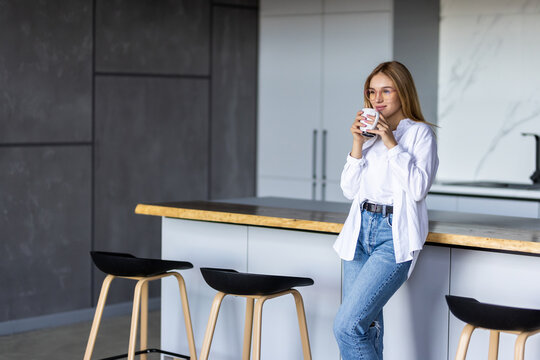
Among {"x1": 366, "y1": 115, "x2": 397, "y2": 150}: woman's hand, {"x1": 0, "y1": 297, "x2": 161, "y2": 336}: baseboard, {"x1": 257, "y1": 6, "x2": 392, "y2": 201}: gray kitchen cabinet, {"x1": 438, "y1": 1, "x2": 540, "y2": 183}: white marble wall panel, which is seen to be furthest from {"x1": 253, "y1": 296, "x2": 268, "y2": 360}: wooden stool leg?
{"x1": 438, "y1": 1, "x2": 540, "y2": 183}: white marble wall panel

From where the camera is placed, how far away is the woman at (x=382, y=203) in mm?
2924

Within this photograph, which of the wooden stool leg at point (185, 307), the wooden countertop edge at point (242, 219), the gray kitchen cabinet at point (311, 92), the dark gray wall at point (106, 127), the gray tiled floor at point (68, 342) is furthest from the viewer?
the gray kitchen cabinet at point (311, 92)

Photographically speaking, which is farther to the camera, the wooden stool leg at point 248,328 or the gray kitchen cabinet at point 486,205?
the gray kitchen cabinet at point 486,205

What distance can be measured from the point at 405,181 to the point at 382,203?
164mm

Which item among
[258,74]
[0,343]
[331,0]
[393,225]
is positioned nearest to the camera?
[393,225]

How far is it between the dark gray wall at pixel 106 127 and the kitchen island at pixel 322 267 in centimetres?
148

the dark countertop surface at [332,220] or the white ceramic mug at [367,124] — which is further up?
the white ceramic mug at [367,124]

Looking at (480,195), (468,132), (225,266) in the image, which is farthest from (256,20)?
(225,266)

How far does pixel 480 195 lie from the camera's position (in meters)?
5.32

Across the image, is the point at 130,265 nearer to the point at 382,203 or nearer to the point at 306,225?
the point at 306,225

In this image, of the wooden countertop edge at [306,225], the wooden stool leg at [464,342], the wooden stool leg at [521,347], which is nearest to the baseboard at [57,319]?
the wooden countertop edge at [306,225]

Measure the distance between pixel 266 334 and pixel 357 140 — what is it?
1266mm

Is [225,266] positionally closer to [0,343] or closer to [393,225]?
[393,225]

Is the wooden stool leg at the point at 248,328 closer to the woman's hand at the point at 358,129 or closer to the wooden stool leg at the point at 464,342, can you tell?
the woman's hand at the point at 358,129
